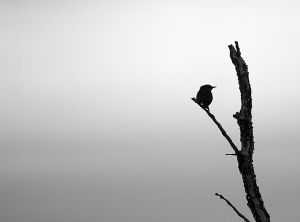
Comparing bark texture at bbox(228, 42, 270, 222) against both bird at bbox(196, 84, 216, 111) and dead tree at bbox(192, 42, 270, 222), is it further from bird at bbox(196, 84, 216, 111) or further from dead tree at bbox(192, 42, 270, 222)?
bird at bbox(196, 84, 216, 111)

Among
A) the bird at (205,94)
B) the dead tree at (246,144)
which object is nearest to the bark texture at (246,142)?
the dead tree at (246,144)

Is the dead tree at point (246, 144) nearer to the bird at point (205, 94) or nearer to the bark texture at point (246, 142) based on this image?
Result: the bark texture at point (246, 142)

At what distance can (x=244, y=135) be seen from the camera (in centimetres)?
459

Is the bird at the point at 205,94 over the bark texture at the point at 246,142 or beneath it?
over

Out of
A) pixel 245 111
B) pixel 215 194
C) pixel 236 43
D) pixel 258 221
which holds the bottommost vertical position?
pixel 258 221

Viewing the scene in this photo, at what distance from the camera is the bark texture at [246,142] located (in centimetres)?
432

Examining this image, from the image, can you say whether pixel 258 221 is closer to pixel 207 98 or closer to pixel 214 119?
pixel 214 119

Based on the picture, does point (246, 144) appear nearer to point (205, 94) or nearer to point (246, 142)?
point (246, 142)

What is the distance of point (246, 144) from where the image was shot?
14.9 ft

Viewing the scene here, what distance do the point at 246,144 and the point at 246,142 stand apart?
0.10 ft

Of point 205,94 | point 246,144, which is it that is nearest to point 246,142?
point 246,144

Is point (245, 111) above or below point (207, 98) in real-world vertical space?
below

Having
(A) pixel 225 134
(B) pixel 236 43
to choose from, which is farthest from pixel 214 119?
(B) pixel 236 43

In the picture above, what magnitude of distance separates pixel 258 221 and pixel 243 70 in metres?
1.92
